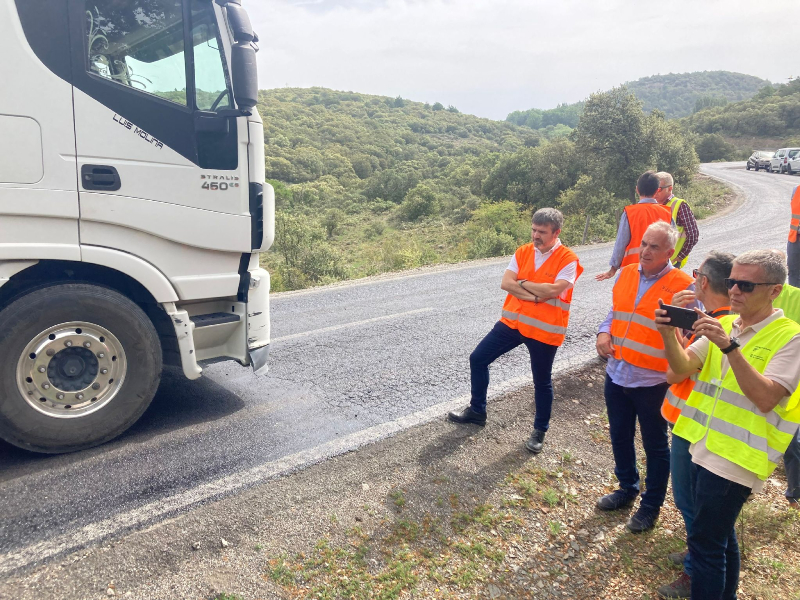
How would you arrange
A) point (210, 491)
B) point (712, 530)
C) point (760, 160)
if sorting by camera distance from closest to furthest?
point (712, 530)
point (210, 491)
point (760, 160)

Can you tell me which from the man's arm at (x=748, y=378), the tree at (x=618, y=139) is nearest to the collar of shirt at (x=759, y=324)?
the man's arm at (x=748, y=378)

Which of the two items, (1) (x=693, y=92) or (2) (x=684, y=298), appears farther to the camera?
(1) (x=693, y=92)

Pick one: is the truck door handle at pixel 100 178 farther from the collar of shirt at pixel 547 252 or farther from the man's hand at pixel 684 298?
the man's hand at pixel 684 298

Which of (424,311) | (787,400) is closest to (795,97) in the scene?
(424,311)

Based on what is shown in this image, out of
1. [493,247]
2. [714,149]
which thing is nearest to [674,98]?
[714,149]

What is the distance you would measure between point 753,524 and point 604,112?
25.6 meters

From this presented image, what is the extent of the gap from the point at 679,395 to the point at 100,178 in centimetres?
367

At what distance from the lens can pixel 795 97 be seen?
196 feet

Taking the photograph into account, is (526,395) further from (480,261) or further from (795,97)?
(795,97)

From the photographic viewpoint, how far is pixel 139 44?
3.76 m

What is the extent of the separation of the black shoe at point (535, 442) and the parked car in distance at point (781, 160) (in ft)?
133

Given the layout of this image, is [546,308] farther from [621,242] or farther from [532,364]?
[621,242]

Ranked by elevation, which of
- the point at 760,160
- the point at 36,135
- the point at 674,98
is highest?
the point at 674,98

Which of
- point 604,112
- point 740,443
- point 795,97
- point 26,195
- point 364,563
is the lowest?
point 364,563
